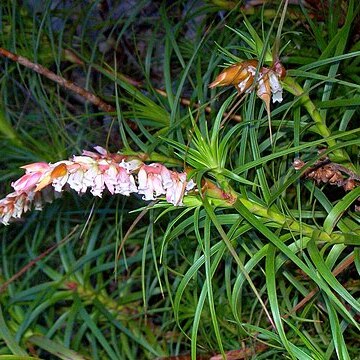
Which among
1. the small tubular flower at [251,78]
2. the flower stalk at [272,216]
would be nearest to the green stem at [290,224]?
the flower stalk at [272,216]

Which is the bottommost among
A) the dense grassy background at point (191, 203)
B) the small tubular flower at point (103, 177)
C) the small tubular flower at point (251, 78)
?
the dense grassy background at point (191, 203)

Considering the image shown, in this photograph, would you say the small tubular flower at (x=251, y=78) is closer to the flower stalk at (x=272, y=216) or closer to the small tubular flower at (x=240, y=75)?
the small tubular flower at (x=240, y=75)

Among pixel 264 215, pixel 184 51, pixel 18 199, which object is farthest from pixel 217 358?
pixel 184 51

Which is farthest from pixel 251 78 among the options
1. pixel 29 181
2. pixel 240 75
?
pixel 29 181

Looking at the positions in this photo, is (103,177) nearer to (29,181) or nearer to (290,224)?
(29,181)

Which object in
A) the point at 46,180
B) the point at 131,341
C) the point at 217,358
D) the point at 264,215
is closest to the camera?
the point at 46,180

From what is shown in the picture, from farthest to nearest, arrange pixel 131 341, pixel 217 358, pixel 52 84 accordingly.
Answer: pixel 52 84
pixel 131 341
pixel 217 358

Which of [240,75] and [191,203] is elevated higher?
[240,75]

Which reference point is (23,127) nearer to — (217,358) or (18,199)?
(217,358)
